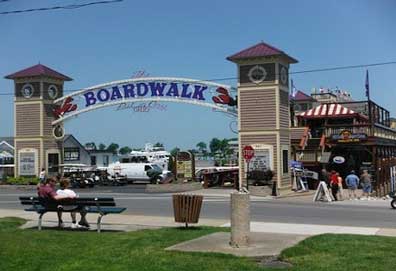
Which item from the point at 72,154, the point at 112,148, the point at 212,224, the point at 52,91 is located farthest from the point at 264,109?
the point at 112,148

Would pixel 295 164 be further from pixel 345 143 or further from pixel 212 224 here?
pixel 212 224

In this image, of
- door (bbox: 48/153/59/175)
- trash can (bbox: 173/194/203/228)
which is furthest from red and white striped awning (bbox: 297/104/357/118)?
trash can (bbox: 173/194/203/228)

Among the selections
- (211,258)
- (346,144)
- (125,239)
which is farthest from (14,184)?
(211,258)

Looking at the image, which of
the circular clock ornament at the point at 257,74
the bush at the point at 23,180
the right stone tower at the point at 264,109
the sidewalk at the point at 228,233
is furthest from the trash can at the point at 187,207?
the bush at the point at 23,180

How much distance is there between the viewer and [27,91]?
148ft

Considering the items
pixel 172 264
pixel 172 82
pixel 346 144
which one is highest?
pixel 172 82

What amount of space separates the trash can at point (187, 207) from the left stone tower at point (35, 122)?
31.8m

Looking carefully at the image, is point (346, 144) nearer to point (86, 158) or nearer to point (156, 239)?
point (156, 239)

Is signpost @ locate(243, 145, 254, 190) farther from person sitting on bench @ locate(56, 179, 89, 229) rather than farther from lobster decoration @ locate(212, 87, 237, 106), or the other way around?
person sitting on bench @ locate(56, 179, 89, 229)

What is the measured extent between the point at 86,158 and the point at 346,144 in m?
49.3

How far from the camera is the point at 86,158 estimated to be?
274 feet

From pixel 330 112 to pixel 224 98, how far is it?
12.6 m

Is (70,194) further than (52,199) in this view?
Yes

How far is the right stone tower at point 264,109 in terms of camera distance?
36.2m
